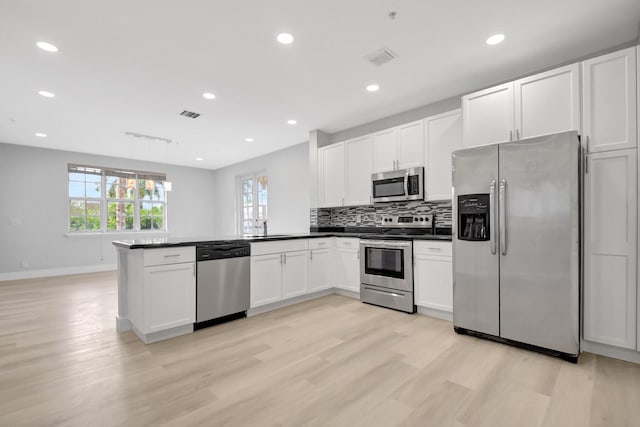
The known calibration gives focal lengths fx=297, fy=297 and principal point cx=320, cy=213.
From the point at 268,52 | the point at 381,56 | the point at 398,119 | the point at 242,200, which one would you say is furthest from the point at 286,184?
the point at 381,56

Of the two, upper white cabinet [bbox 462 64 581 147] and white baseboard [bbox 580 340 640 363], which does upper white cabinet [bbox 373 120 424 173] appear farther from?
white baseboard [bbox 580 340 640 363]

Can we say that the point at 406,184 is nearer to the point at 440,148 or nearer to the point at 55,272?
the point at 440,148

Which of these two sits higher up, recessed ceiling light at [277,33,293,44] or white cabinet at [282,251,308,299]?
recessed ceiling light at [277,33,293,44]

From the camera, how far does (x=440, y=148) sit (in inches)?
140

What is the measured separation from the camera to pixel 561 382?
199 cm

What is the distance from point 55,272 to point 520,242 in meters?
8.04

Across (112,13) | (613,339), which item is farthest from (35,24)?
(613,339)

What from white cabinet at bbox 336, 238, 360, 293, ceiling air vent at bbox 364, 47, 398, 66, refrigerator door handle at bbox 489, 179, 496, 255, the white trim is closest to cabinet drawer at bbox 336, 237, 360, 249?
white cabinet at bbox 336, 238, 360, 293

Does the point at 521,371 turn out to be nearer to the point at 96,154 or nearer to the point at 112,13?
the point at 112,13

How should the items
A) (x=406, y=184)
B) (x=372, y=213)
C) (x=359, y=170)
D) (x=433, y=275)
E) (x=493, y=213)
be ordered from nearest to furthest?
(x=493, y=213)
(x=433, y=275)
(x=406, y=184)
(x=359, y=170)
(x=372, y=213)

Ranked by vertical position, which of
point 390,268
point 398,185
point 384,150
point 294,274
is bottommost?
point 294,274

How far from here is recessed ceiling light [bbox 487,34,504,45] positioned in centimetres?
251

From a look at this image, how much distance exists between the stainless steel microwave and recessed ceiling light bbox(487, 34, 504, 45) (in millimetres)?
1477

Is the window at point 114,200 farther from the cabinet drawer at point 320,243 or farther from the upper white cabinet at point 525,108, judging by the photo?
the upper white cabinet at point 525,108
